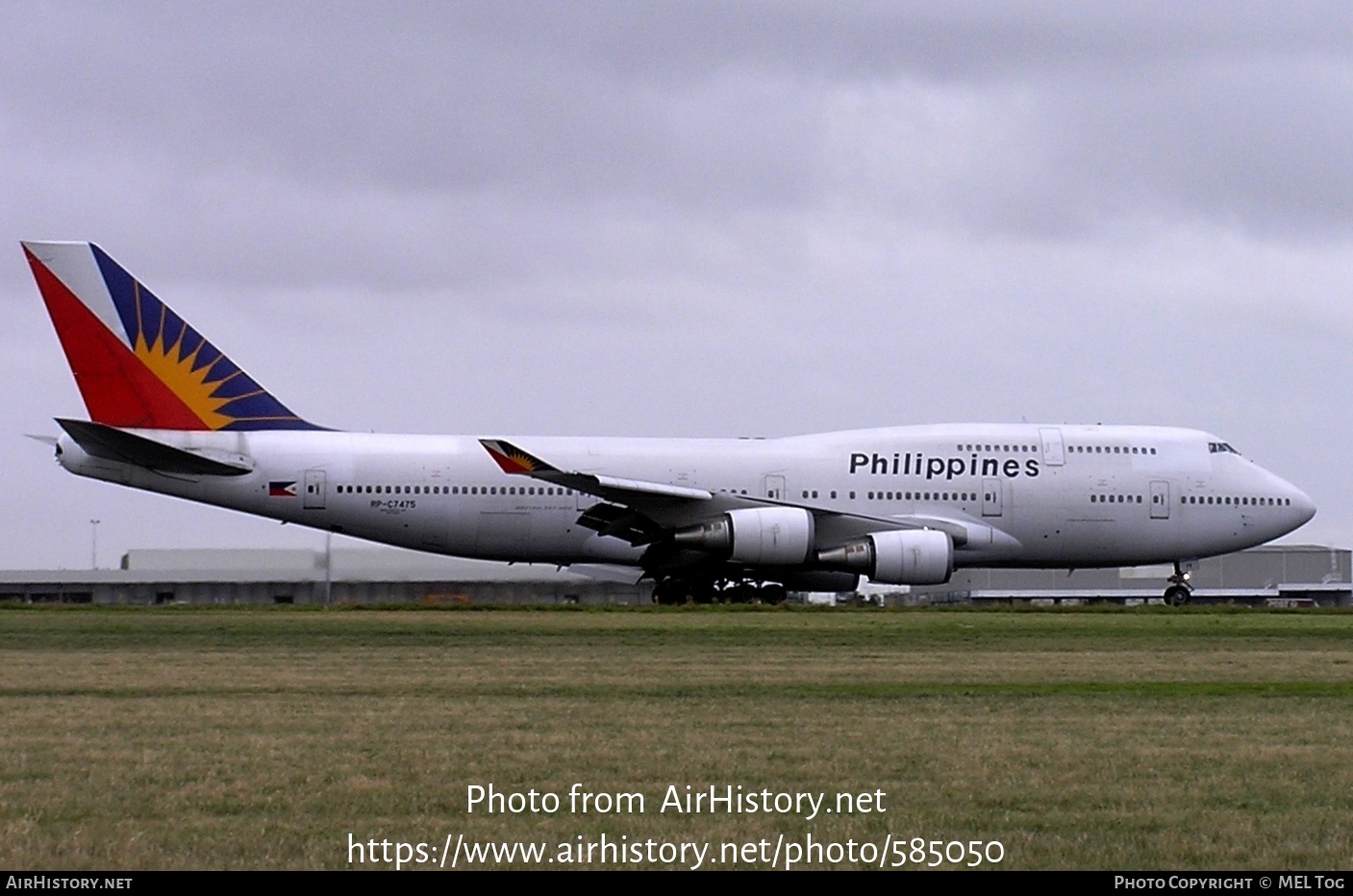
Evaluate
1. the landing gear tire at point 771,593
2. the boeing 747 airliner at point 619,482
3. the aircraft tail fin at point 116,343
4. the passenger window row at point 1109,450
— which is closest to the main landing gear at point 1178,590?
the boeing 747 airliner at point 619,482

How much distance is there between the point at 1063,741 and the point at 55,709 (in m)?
6.93

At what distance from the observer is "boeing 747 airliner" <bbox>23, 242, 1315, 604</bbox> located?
109ft

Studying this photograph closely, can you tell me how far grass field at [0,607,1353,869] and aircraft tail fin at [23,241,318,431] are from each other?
44.5 feet

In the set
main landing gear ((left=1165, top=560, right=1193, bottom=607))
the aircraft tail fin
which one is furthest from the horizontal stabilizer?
main landing gear ((left=1165, top=560, right=1193, bottom=607))

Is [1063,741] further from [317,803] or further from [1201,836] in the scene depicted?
[317,803]

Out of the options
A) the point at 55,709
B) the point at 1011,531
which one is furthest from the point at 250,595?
the point at 55,709

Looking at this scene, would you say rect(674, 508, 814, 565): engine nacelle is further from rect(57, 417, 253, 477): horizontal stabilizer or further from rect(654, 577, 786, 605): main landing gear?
rect(57, 417, 253, 477): horizontal stabilizer

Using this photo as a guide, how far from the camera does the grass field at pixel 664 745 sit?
7.85 m

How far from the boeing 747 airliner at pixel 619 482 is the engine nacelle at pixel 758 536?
0.04m

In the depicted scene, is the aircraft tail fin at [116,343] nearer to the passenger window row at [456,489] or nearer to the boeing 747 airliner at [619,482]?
the boeing 747 airliner at [619,482]

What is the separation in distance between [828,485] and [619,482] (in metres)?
5.09

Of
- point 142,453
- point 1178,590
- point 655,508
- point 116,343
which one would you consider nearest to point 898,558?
point 655,508

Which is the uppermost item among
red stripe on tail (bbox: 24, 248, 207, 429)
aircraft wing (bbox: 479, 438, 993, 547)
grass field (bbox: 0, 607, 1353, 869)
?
red stripe on tail (bbox: 24, 248, 207, 429)

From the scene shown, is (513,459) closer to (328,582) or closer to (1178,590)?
(328,582)
